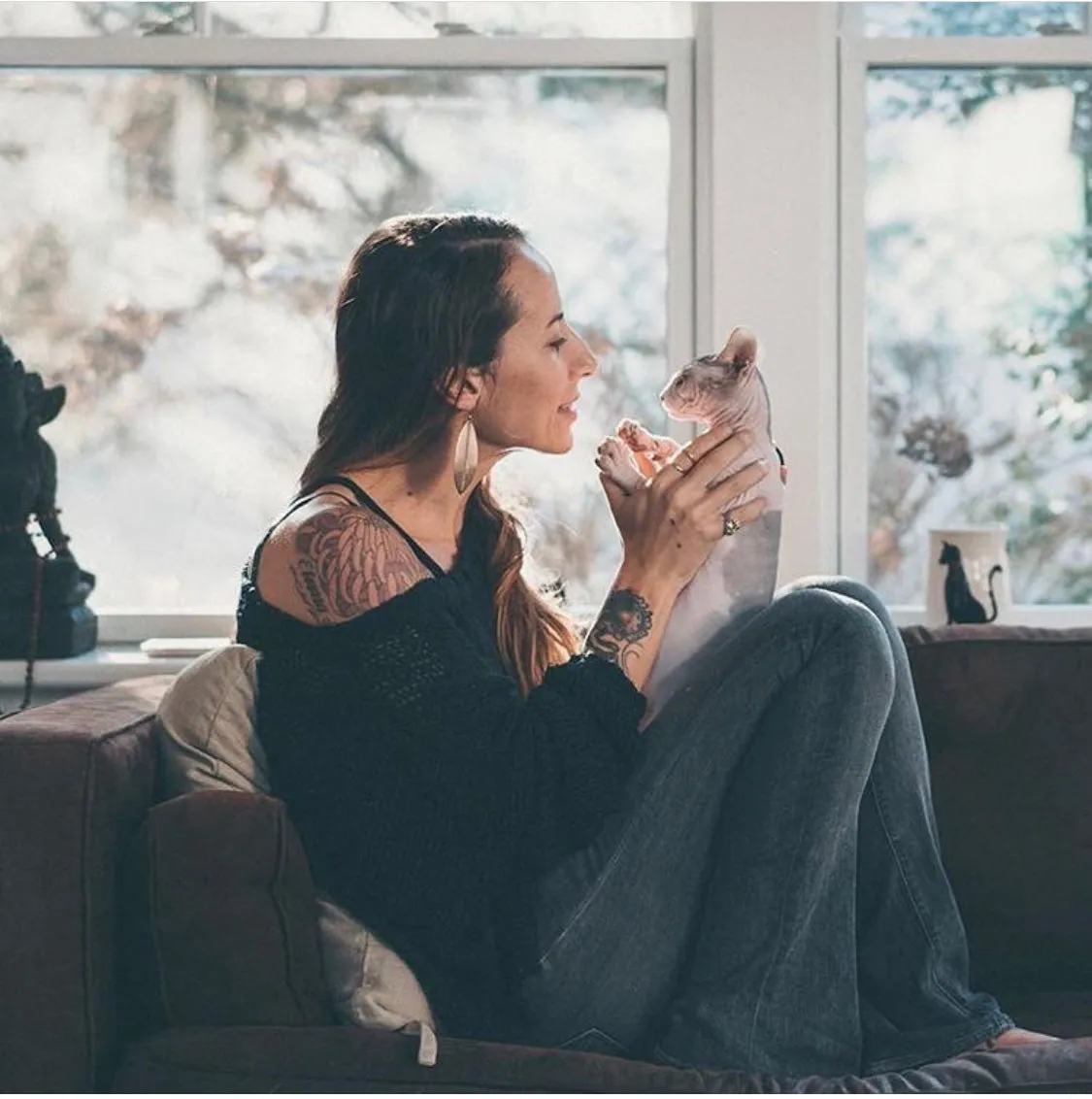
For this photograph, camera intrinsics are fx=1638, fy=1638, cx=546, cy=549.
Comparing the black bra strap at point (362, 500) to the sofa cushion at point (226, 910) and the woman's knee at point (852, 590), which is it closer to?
the sofa cushion at point (226, 910)

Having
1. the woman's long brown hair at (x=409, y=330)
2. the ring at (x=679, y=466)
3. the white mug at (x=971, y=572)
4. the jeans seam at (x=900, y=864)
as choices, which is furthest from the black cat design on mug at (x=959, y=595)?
the woman's long brown hair at (x=409, y=330)

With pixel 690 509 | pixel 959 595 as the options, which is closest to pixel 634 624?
pixel 690 509

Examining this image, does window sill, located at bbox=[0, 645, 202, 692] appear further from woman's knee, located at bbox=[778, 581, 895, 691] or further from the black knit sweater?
woman's knee, located at bbox=[778, 581, 895, 691]

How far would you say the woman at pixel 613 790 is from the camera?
5.80ft

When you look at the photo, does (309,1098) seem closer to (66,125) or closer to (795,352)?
(795,352)

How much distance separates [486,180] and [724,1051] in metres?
1.73

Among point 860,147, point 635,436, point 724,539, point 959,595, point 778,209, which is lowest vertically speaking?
point 959,595

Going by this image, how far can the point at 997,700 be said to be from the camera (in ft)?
7.55

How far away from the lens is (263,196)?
294cm

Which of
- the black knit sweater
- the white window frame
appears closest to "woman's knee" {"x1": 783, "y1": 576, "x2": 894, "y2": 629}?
the black knit sweater

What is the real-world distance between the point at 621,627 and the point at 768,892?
1.09 ft

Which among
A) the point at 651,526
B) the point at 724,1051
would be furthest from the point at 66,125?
the point at 724,1051

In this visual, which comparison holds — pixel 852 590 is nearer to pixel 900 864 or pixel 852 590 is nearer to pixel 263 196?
pixel 900 864

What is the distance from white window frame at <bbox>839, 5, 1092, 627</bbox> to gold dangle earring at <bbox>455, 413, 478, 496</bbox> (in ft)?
3.70
